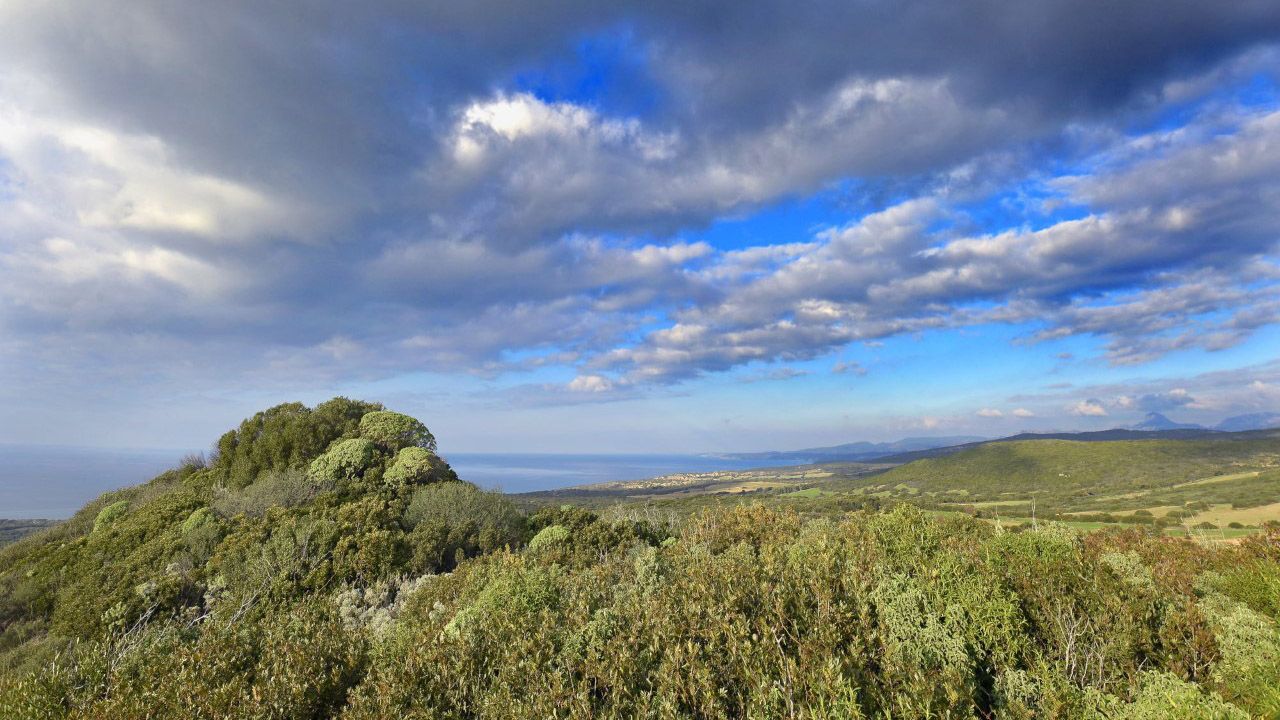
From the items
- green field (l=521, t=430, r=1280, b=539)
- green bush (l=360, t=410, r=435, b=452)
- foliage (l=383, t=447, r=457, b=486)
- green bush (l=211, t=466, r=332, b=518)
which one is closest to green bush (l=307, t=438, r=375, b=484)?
green bush (l=211, t=466, r=332, b=518)

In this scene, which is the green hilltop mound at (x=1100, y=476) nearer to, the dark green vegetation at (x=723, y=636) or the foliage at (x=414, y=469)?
the dark green vegetation at (x=723, y=636)

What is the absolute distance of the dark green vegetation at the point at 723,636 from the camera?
4.75 meters

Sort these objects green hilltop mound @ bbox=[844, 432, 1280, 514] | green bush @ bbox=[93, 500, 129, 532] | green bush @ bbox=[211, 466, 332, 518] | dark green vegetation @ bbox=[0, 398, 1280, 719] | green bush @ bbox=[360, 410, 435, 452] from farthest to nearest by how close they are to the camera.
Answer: green hilltop mound @ bbox=[844, 432, 1280, 514] → green bush @ bbox=[360, 410, 435, 452] → green bush @ bbox=[93, 500, 129, 532] → green bush @ bbox=[211, 466, 332, 518] → dark green vegetation @ bbox=[0, 398, 1280, 719]

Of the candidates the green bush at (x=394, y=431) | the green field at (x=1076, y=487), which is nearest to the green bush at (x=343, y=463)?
the green bush at (x=394, y=431)

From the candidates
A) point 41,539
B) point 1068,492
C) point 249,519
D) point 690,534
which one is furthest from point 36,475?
point 1068,492

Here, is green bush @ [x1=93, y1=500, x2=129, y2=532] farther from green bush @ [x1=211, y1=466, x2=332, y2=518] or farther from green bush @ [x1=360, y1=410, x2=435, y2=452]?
green bush @ [x1=360, y1=410, x2=435, y2=452]

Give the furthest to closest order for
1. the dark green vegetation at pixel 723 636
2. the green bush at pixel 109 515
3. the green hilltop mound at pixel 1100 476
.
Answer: the green hilltop mound at pixel 1100 476 < the green bush at pixel 109 515 < the dark green vegetation at pixel 723 636

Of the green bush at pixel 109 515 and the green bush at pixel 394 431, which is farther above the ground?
the green bush at pixel 394 431

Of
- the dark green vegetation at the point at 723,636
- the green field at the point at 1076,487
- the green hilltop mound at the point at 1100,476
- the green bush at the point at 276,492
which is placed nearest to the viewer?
the dark green vegetation at the point at 723,636

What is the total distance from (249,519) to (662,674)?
1694cm

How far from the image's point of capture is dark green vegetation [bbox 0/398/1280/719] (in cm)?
475

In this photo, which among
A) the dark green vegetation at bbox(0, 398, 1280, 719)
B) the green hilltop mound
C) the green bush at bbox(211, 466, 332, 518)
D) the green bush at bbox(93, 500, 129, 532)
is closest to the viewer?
the dark green vegetation at bbox(0, 398, 1280, 719)

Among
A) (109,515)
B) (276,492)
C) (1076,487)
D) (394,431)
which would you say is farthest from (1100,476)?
(109,515)

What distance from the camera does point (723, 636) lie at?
567cm
